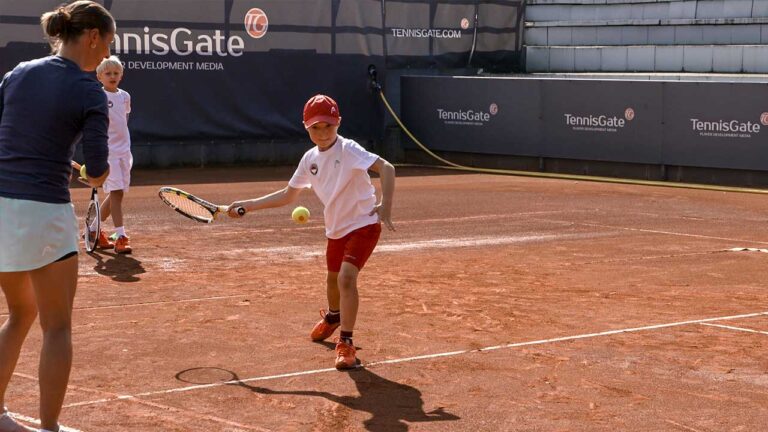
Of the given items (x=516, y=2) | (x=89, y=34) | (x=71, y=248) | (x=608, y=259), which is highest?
(x=516, y=2)

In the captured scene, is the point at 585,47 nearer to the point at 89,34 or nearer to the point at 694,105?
the point at 694,105

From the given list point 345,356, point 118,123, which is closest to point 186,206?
point 345,356

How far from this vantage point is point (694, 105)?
21812 millimetres

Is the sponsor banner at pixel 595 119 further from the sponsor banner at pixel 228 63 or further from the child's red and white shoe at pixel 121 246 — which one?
the child's red and white shoe at pixel 121 246

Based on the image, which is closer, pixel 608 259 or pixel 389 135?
pixel 608 259

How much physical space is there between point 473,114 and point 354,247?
17719 millimetres

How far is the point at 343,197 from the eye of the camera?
812 cm

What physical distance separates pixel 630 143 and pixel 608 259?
10.5 meters

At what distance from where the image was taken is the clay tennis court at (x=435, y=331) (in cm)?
664

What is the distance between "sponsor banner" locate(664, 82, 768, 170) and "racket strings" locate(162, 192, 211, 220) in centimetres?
1428

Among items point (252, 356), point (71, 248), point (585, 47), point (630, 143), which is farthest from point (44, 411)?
point (585, 47)

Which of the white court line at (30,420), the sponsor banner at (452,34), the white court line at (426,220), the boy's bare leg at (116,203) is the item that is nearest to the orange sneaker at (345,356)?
the white court line at (30,420)

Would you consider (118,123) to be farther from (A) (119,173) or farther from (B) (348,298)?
(B) (348,298)

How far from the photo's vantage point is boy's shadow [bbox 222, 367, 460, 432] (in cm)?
646
